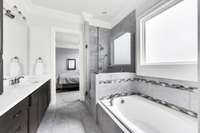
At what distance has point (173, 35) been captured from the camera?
1553mm

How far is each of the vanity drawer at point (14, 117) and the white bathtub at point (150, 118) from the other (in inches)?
41.3

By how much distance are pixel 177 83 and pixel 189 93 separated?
7.6 inches

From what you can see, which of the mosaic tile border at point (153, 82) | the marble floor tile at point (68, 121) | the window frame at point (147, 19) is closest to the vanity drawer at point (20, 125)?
the marble floor tile at point (68, 121)

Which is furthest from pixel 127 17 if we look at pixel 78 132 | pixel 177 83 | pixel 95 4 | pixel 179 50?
pixel 78 132

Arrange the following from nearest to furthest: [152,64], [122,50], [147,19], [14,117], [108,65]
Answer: [14,117] → [152,64] → [147,19] → [122,50] → [108,65]

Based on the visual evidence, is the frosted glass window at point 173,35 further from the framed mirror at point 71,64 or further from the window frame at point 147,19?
the framed mirror at point 71,64

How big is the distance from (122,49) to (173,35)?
1410mm

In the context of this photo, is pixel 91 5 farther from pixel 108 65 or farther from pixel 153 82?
pixel 153 82

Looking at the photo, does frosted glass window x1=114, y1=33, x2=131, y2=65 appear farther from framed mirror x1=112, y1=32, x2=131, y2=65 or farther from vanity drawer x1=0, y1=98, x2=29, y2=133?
vanity drawer x1=0, y1=98, x2=29, y2=133

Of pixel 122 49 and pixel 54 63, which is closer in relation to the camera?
pixel 122 49

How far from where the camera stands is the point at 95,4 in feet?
8.59

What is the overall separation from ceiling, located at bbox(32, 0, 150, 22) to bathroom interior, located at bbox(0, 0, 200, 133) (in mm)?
24

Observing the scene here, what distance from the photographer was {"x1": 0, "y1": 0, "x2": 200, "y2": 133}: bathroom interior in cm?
127

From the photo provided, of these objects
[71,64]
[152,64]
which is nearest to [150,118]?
[152,64]
